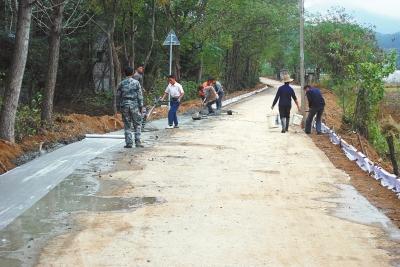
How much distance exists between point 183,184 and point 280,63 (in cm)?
9147

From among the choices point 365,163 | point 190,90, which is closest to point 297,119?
point 365,163

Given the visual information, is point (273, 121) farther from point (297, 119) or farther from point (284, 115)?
point (284, 115)

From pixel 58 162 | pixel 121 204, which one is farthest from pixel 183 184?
pixel 58 162

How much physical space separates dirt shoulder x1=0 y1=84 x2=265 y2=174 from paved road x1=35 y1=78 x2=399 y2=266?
202 centimetres

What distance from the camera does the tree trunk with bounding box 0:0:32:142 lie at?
38.9ft

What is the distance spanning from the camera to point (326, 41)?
1795 inches

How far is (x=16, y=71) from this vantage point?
1196 cm

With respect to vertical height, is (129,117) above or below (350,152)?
above

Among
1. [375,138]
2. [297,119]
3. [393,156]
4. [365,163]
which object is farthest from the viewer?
[375,138]

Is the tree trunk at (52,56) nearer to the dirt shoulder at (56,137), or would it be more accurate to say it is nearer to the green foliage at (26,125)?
the green foliage at (26,125)

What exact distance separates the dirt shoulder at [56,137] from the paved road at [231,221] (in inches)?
79.7

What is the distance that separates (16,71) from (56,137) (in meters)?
2.94

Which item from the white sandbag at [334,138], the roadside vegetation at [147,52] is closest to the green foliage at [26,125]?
the roadside vegetation at [147,52]

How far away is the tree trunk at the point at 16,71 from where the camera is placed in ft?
38.9
